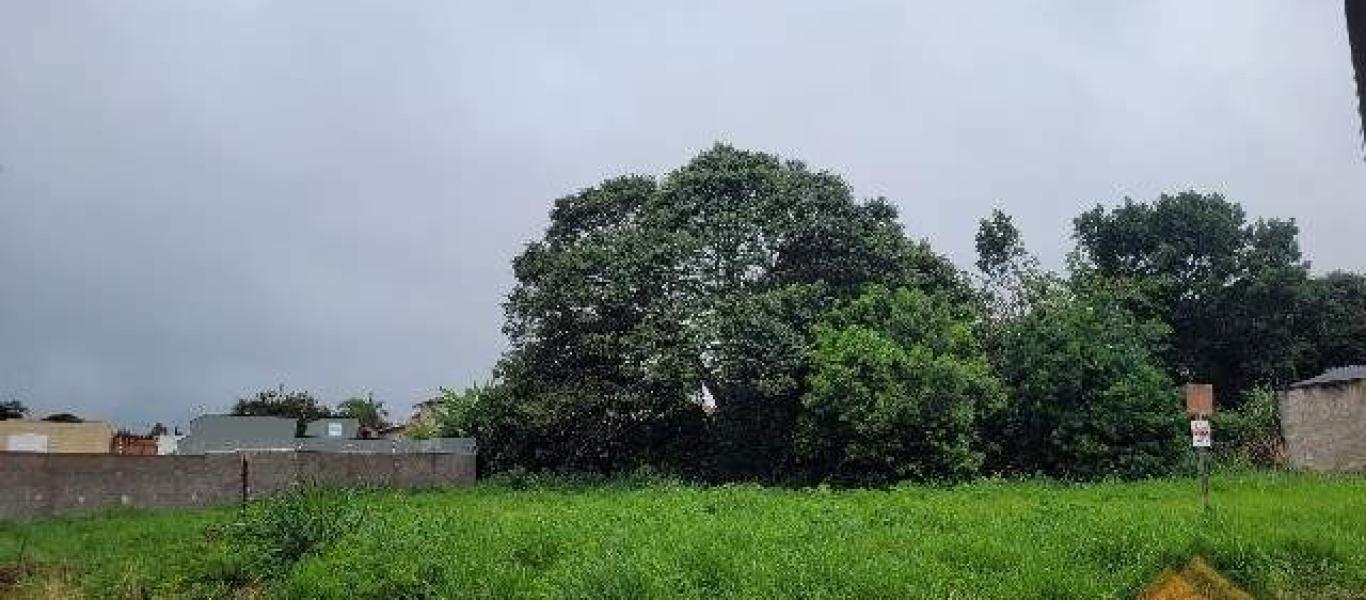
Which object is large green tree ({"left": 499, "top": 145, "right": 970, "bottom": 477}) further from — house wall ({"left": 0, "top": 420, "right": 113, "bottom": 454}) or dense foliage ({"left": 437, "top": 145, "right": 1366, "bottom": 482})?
house wall ({"left": 0, "top": 420, "right": 113, "bottom": 454})

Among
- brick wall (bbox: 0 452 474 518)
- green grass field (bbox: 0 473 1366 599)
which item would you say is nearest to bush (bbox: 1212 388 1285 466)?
green grass field (bbox: 0 473 1366 599)

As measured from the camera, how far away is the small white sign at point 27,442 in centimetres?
3897

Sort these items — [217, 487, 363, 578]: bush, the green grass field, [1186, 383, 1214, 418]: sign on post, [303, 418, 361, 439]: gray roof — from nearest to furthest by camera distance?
the green grass field → [217, 487, 363, 578]: bush → [1186, 383, 1214, 418]: sign on post → [303, 418, 361, 439]: gray roof

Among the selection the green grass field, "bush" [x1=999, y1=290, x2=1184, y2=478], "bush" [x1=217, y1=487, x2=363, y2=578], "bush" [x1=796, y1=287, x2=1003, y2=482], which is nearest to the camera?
the green grass field

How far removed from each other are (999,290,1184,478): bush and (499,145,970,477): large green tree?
13.4ft

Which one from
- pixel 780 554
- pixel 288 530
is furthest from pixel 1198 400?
pixel 288 530

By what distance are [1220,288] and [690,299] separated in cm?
2369

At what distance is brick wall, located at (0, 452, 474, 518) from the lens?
82.0 feet

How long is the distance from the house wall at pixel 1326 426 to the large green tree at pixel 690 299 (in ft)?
35.1

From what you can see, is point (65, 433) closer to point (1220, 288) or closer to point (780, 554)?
point (780, 554)

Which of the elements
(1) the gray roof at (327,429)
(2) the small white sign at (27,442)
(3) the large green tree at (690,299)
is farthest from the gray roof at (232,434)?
(3) the large green tree at (690,299)

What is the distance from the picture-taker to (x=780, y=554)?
1097 cm

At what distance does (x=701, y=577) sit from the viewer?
10.6 meters

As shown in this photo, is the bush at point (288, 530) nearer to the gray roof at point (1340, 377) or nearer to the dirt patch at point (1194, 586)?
the dirt patch at point (1194, 586)
